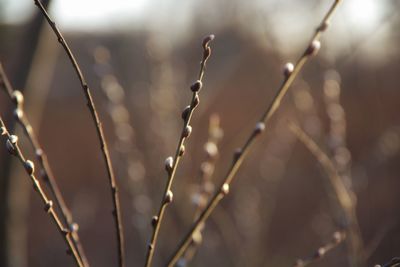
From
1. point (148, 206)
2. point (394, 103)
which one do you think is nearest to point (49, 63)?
point (148, 206)

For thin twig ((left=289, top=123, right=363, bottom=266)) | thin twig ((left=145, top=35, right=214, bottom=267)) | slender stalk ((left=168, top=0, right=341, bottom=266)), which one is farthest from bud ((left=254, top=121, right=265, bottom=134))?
thin twig ((left=289, top=123, right=363, bottom=266))

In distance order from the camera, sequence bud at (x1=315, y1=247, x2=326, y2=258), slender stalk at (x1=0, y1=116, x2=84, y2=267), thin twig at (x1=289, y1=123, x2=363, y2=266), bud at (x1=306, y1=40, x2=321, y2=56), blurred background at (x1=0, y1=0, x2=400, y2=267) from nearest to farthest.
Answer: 1. slender stalk at (x1=0, y1=116, x2=84, y2=267)
2. bud at (x1=306, y1=40, x2=321, y2=56)
3. bud at (x1=315, y1=247, x2=326, y2=258)
4. thin twig at (x1=289, y1=123, x2=363, y2=266)
5. blurred background at (x1=0, y1=0, x2=400, y2=267)

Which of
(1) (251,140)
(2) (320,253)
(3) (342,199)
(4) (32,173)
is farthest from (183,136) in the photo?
(3) (342,199)

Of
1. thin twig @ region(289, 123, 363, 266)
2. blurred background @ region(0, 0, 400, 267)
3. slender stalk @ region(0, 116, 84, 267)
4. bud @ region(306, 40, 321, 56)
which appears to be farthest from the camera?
blurred background @ region(0, 0, 400, 267)

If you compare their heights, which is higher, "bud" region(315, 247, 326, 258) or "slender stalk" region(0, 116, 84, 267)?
"slender stalk" region(0, 116, 84, 267)

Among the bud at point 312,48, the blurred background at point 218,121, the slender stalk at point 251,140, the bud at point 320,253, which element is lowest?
the bud at point 320,253

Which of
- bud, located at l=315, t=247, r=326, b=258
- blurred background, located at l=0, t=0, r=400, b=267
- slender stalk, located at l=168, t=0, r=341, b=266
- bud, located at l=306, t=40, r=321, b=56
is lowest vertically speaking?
bud, located at l=315, t=247, r=326, b=258

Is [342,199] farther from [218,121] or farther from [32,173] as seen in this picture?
[32,173]

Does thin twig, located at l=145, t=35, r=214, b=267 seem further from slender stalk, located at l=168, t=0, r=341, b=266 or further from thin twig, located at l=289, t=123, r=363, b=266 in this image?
thin twig, located at l=289, t=123, r=363, b=266

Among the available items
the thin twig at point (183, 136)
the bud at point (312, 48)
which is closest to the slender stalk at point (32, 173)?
the thin twig at point (183, 136)

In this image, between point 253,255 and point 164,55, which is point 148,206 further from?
point 164,55

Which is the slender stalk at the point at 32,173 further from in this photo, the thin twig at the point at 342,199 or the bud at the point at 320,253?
the thin twig at the point at 342,199

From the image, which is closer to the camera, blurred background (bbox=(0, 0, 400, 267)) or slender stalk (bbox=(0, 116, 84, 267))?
slender stalk (bbox=(0, 116, 84, 267))
